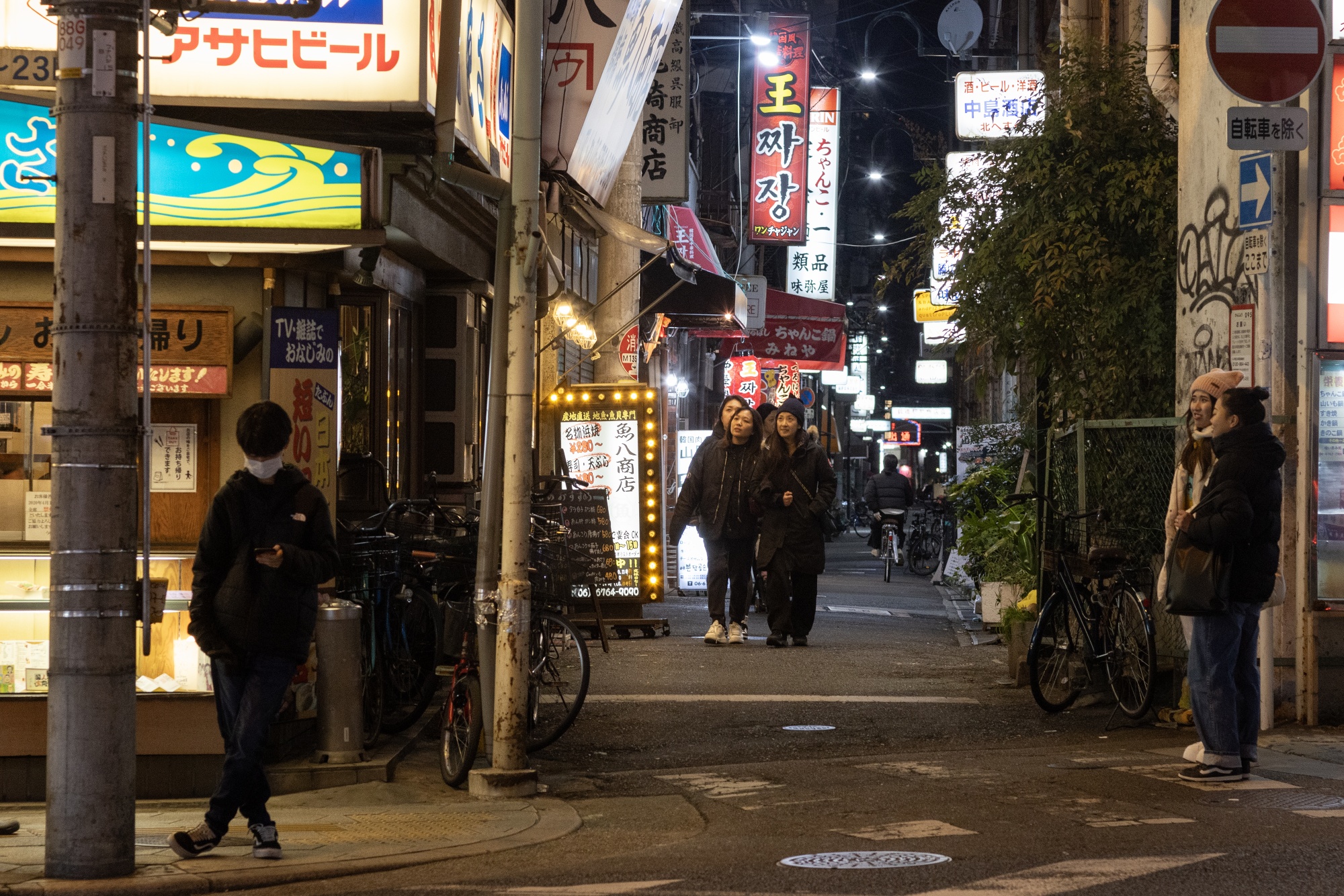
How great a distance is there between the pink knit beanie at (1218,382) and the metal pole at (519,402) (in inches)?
139

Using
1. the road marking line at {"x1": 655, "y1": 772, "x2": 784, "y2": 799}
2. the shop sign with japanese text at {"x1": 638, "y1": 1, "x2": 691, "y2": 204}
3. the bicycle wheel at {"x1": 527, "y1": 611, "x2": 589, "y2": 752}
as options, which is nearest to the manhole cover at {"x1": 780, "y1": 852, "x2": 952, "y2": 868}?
the road marking line at {"x1": 655, "y1": 772, "x2": 784, "y2": 799}

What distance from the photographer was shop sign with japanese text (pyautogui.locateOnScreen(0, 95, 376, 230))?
7.52 m

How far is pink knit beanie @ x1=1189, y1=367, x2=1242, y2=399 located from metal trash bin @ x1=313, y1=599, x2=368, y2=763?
4.62 m

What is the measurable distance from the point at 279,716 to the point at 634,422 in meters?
7.42

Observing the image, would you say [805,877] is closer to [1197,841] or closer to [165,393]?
[1197,841]

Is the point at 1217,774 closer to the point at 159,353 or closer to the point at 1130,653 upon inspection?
the point at 1130,653

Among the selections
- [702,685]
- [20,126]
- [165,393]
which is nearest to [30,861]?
[165,393]

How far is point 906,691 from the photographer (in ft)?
37.2

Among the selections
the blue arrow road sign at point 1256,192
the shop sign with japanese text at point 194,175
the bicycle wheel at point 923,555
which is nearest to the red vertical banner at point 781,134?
the bicycle wheel at point 923,555

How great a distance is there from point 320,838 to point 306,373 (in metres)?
2.48

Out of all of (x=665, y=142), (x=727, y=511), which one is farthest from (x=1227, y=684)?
(x=665, y=142)

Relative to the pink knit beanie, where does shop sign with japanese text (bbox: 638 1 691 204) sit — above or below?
above

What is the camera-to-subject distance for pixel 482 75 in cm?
998

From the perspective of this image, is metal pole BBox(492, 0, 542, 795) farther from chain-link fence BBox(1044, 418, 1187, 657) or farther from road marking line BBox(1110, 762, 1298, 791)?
chain-link fence BBox(1044, 418, 1187, 657)
